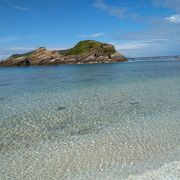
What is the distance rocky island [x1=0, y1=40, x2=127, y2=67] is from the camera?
163 metres

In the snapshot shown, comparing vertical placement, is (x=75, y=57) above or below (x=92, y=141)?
below

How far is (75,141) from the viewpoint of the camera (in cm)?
1385

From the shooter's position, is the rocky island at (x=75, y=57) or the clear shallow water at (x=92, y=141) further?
the rocky island at (x=75, y=57)

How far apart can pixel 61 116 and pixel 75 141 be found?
5.63 m

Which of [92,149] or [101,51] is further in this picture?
[101,51]

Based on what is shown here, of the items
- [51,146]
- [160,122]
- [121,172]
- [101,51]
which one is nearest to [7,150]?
[51,146]

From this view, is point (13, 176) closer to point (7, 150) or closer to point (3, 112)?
point (7, 150)

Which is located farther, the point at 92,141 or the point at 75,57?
the point at 75,57

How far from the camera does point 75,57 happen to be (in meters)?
167

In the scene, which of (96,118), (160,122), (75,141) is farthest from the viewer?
(96,118)

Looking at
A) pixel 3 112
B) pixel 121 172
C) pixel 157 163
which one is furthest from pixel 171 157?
pixel 3 112

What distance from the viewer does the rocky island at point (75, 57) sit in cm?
16262

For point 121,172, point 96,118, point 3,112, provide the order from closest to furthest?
point 121,172 < point 96,118 < point 3,112

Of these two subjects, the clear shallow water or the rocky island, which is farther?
the rocky island
